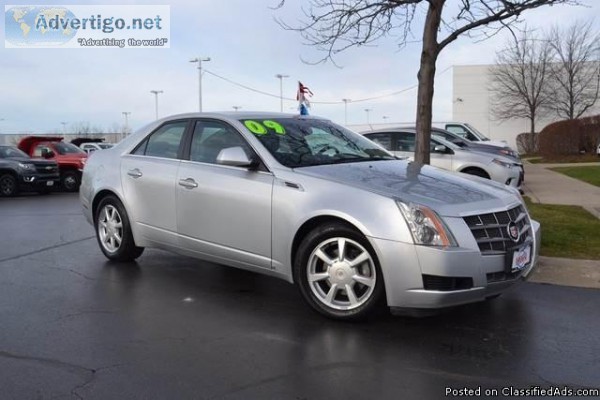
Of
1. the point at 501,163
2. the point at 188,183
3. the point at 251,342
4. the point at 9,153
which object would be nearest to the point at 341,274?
the point at 251,342

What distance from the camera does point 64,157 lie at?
1955 centimetres

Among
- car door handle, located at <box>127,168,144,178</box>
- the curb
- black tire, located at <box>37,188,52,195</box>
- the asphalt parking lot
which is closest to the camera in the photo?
the asphalt parking lot

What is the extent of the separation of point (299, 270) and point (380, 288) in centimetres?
70

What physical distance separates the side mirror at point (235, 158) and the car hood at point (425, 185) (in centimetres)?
46

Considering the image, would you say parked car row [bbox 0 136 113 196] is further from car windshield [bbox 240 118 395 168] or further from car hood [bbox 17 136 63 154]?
car windshield [bbox 240 118 395 168]

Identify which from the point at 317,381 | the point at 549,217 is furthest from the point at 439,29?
the point at 317,381

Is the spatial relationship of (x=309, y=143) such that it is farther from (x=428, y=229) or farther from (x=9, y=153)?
(x=9, y=153)

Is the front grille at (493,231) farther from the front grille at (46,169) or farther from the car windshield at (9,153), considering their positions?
the car windshield at (9,153)

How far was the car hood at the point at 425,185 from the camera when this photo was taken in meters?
4.41

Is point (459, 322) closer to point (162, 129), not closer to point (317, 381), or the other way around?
point (317, 381)

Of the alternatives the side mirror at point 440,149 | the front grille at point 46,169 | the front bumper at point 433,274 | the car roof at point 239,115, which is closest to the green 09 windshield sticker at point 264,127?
the car roof at point 239,115

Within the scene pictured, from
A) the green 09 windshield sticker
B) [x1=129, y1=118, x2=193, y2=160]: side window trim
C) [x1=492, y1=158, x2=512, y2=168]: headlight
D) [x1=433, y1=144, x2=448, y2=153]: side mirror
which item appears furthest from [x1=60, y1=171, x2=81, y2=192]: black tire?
the green 09 windshield sticker

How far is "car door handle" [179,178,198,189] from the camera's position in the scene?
18.5 ft

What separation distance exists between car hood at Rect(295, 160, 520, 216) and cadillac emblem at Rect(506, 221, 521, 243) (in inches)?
5.9
